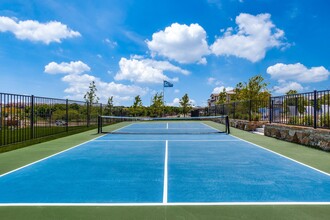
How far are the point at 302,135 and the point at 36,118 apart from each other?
12777mm

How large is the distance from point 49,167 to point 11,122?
5.38 meters

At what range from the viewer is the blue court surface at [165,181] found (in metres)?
4.67

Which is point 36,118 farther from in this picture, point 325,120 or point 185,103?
point 185,103

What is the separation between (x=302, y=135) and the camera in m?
11.8

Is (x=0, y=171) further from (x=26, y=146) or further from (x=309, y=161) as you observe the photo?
(x=309, y=161)

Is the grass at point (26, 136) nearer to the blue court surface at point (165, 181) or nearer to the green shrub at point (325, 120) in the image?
the blue court surface at point (165, 181)

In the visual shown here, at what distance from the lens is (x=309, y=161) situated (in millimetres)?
8039

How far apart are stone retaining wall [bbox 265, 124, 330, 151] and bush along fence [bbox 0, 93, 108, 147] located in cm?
1242

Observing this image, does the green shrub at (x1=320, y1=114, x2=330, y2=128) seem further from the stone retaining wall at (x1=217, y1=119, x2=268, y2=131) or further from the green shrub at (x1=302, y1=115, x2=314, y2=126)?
the stone retaining wall at (x1=217, y1=119, x2=268, y2=131)

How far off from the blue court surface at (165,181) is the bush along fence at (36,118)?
3.52 meters

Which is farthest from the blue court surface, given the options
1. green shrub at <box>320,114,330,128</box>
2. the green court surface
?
green shrub at <box>320,114,330,128</box>

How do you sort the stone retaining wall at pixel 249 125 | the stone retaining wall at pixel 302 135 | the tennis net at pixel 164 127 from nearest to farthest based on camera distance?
the stone retaining wall at pixel 302 135 < the tennis net at pixel 164 127 < the stone retaining wall at pixel 249 125
